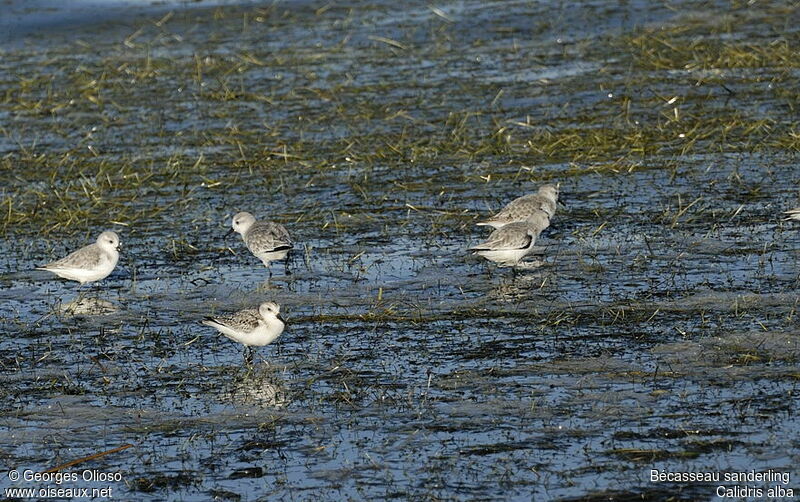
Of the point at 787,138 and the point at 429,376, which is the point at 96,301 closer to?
the point at 429,376

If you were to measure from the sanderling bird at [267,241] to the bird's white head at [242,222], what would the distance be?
0.30ft

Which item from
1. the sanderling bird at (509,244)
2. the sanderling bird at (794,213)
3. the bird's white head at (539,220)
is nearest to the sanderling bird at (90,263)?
the sanderling bird at (509,244)

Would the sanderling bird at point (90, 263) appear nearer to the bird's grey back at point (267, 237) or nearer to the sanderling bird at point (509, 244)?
the bird's grey back at point (267, 237)

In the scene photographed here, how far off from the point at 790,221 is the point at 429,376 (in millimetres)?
5913

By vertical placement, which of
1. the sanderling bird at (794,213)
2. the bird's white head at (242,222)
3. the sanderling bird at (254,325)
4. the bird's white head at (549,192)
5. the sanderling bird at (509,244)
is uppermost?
the bird's white head at (549,192)

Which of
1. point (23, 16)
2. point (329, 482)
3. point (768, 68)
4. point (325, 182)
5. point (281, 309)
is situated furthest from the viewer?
point (23, 16)

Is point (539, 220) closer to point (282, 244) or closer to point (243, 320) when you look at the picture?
point (282, 244)

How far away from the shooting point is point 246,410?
32.8 ft

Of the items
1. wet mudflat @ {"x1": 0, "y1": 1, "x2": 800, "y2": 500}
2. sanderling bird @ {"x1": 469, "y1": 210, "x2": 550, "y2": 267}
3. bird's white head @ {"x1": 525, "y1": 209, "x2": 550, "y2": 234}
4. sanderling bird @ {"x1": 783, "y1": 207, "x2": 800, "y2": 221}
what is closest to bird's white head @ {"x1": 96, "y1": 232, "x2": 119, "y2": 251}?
wet mudflat @ {"x1": 0, "y1": 1, "x2": 800, "y2": 500}

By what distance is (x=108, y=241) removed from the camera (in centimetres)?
1377

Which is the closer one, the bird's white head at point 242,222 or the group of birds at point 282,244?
the group of birds at point 282,244

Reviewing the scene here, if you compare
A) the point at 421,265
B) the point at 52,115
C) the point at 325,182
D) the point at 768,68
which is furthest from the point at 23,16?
the point at 421,265

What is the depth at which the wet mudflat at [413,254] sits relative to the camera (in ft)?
29.9

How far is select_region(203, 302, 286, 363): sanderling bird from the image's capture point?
11.0 meters
